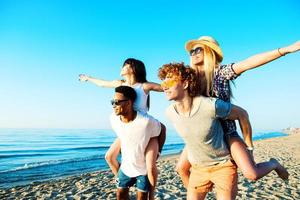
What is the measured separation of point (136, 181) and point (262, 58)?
2.45 m

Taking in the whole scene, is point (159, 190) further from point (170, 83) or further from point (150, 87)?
point (170, 83)

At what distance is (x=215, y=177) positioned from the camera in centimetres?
358

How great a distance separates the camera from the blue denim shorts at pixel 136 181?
4.35 metres

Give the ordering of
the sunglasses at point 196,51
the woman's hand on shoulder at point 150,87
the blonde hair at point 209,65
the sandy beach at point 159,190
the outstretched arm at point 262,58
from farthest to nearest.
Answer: the sandy beach at point 159,190, the woman's hand on shoulder at point 150,87, the sunglasses at point 196,51, the blonde hair at point 209,65, the outstretched arm at point 262,58

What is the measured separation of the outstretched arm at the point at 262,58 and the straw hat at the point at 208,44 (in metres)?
0.29

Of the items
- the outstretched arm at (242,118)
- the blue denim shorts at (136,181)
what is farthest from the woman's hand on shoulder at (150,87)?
the outstretched arm at (242,118)

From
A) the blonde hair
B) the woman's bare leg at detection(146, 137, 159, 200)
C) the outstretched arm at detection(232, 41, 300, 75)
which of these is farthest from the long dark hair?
the outstretched arm at detection(232, 41, 300, 75)

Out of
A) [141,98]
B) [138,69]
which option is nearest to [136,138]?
[141,98]

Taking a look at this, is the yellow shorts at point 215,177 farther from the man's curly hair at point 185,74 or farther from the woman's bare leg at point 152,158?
the man's curly hair at point 185,74

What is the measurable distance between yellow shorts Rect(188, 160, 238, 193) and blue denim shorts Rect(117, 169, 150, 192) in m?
0.72

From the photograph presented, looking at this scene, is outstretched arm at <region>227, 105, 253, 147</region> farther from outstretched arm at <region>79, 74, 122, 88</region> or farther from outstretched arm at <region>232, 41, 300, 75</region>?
outstretched arm at <region>79, 74, 122, 88</region>

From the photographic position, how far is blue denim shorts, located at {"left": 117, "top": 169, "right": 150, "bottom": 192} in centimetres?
435

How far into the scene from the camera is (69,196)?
8.90m

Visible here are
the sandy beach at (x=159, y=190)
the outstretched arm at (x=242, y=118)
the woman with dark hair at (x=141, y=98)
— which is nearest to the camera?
the outstretched arm at (x=242, y=118)
